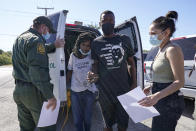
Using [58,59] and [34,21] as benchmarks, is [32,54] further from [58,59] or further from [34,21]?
[58,59]

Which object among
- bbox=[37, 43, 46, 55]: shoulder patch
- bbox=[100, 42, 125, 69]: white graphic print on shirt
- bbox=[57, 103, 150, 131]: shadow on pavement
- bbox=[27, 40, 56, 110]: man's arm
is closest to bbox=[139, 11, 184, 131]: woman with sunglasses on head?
bbox=[100, 42, 125, 69]: white graphic print on shirt

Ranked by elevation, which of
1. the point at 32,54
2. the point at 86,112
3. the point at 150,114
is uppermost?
the point at 32,54

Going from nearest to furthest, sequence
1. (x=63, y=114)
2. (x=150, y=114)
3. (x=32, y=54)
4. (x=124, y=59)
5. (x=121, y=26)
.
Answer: (x=150, y=114), (x=32, y=54), (x=124, y=59), (x=121, y=26), (x=63, y=114)

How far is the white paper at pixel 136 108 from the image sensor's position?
144 cm

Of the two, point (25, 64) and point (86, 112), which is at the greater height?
point (25, 64)

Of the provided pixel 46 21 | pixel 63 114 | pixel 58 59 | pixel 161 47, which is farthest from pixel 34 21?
pixel 63 114

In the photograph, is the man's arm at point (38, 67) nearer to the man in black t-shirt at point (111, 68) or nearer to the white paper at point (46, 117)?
the white paper at point (46, 117)

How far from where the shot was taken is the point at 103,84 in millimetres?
2111

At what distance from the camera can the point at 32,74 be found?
1.59 meters

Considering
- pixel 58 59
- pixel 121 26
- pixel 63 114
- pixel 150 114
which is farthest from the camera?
pixel 63 114

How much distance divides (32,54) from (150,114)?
4.22 feet

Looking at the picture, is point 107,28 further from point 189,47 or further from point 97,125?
point 189,47

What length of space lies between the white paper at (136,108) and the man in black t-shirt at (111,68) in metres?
0.47

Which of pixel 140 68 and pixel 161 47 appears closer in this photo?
pixel 161 47
